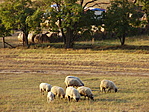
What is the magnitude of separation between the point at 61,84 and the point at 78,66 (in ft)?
26.5

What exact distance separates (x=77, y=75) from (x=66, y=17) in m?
14.4

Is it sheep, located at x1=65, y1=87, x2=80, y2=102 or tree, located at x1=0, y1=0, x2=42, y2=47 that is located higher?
tree, located at x1=0, y1=0, x2=42, y2=47

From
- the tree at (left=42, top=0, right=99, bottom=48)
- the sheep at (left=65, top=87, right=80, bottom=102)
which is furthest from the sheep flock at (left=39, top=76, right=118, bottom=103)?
the tree at (left=42, top=0, right=99, bottom=48)

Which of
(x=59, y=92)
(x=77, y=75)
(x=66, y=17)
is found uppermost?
(x=66, y=17)

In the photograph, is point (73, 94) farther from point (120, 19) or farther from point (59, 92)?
point (120, 19)

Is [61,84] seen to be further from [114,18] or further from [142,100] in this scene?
[114,18]

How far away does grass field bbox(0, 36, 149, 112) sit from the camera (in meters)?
14.0

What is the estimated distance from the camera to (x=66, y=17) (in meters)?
36.6

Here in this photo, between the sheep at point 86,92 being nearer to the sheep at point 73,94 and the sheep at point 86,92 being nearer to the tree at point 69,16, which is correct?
the sheep at point 73,94

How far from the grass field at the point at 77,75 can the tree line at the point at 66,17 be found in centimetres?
278

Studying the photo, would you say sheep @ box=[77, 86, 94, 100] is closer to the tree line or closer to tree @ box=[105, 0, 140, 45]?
the tree line

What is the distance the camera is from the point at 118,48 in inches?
1534

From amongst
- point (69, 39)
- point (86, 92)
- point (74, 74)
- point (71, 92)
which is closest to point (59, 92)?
point (71, 92)

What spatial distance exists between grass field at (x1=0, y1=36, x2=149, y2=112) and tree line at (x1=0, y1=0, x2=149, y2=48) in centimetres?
278
